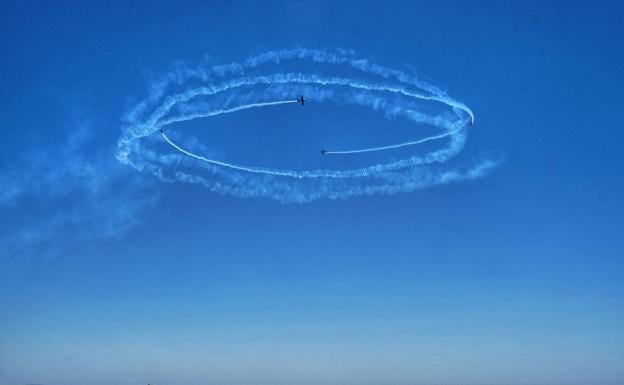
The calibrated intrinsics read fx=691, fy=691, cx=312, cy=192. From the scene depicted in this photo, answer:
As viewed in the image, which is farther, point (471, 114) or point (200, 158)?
point (200, 158)

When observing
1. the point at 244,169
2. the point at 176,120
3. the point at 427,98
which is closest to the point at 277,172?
the point at 244,169

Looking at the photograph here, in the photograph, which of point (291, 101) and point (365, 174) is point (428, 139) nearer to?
point (365, 174)

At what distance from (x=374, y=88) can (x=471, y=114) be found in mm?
10472

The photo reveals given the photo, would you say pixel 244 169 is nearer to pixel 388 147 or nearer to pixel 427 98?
pixel 388 147

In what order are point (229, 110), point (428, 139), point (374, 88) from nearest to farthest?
point (374, 88)
point (229, 110)
point (428, 139)

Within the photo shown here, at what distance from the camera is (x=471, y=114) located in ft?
208

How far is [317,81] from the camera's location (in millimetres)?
58906

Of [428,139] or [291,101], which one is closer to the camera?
[291,101]

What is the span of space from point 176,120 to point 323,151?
14789 millimetres

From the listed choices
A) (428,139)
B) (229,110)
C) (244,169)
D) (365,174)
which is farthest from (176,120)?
(428,139)

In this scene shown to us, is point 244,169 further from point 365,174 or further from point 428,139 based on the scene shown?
point 428,139

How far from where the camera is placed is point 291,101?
6222 cm

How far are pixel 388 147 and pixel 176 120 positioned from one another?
2069 cm

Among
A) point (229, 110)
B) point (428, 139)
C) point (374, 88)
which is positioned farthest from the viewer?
point (428, 139)
